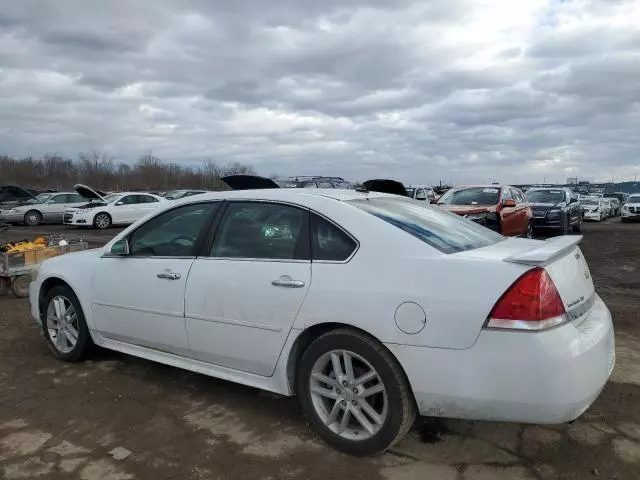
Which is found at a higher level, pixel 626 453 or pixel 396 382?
pixel 396 382

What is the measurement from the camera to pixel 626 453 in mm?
3059

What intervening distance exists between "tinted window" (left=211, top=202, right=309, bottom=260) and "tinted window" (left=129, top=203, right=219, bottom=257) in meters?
0.22

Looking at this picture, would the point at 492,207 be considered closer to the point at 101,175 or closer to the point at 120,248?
the point at 120,248

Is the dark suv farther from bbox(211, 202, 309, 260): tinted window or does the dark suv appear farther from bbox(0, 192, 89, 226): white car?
bbox(0, 192, 89, 226): white car

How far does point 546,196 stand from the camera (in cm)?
1898

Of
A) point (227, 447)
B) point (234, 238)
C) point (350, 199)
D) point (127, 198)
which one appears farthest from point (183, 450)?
point (127, 198)

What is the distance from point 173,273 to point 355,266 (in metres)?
1.46

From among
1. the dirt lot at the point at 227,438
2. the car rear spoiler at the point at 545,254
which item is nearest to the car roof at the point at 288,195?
the car rear spoiler at the point at 545,254

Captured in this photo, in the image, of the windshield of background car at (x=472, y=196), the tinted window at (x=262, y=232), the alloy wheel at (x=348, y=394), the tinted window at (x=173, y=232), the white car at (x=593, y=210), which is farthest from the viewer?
the white car at (x=593, y=210)

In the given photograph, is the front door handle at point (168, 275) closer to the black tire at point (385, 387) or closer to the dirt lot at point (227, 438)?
the dirt lot at point (227, 438)

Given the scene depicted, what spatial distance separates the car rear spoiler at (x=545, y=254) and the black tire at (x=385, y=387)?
84cm

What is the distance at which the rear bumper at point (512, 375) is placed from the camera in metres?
2.61

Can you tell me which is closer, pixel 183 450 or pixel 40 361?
pixel 183 450

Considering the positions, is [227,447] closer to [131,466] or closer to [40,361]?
[131,466]
